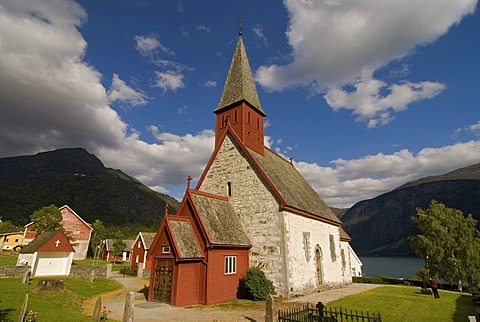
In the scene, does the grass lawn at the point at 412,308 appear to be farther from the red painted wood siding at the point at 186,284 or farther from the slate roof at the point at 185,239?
the slate roof at the point at 185,239

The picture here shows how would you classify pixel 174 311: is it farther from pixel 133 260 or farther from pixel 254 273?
pixel 133 260

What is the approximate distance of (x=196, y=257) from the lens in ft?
57.4

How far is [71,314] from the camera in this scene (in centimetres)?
1308

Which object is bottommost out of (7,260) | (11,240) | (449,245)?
(7,260)

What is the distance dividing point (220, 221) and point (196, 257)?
3.78 metres

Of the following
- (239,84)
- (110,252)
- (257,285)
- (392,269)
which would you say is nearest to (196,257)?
(257,285)

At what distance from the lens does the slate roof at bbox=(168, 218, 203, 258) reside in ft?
57.0

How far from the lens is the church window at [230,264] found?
18983mm

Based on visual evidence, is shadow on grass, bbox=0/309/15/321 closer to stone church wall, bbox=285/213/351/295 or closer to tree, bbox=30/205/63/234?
stone church wall, bbox=285/213/351/295

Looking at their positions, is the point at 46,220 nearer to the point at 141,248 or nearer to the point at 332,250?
the point at 141,248

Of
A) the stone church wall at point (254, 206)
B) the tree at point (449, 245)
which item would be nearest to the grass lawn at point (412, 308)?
the stone church wall at point (254, 206)

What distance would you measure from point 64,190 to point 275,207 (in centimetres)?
13765

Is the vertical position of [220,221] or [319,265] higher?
[220,221]

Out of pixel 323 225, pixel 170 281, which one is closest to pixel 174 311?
pixel 170 281
